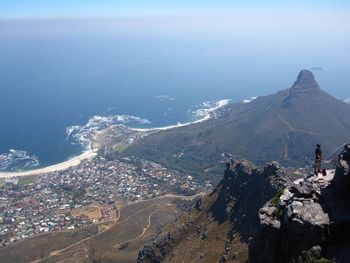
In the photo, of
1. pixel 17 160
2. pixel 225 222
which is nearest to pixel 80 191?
pixel 17 160

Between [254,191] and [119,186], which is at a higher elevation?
[254,191]

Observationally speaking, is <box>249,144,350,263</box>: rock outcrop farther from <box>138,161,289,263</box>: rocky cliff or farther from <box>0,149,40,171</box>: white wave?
<box>0,149,40,171</box>: white wave

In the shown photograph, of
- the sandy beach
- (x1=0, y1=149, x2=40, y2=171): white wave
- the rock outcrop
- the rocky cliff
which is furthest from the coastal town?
the rock outcrop

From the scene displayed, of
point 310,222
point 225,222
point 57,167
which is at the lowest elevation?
point 57,167

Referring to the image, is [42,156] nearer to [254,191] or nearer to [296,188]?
[254,191]

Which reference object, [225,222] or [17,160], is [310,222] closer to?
[225,222]

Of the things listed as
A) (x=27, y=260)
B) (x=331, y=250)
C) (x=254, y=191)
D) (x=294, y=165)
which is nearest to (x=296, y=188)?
(x=331, y=250)

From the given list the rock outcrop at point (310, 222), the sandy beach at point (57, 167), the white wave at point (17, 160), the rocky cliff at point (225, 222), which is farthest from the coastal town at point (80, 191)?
the rock outcrop at point (310, 222)
